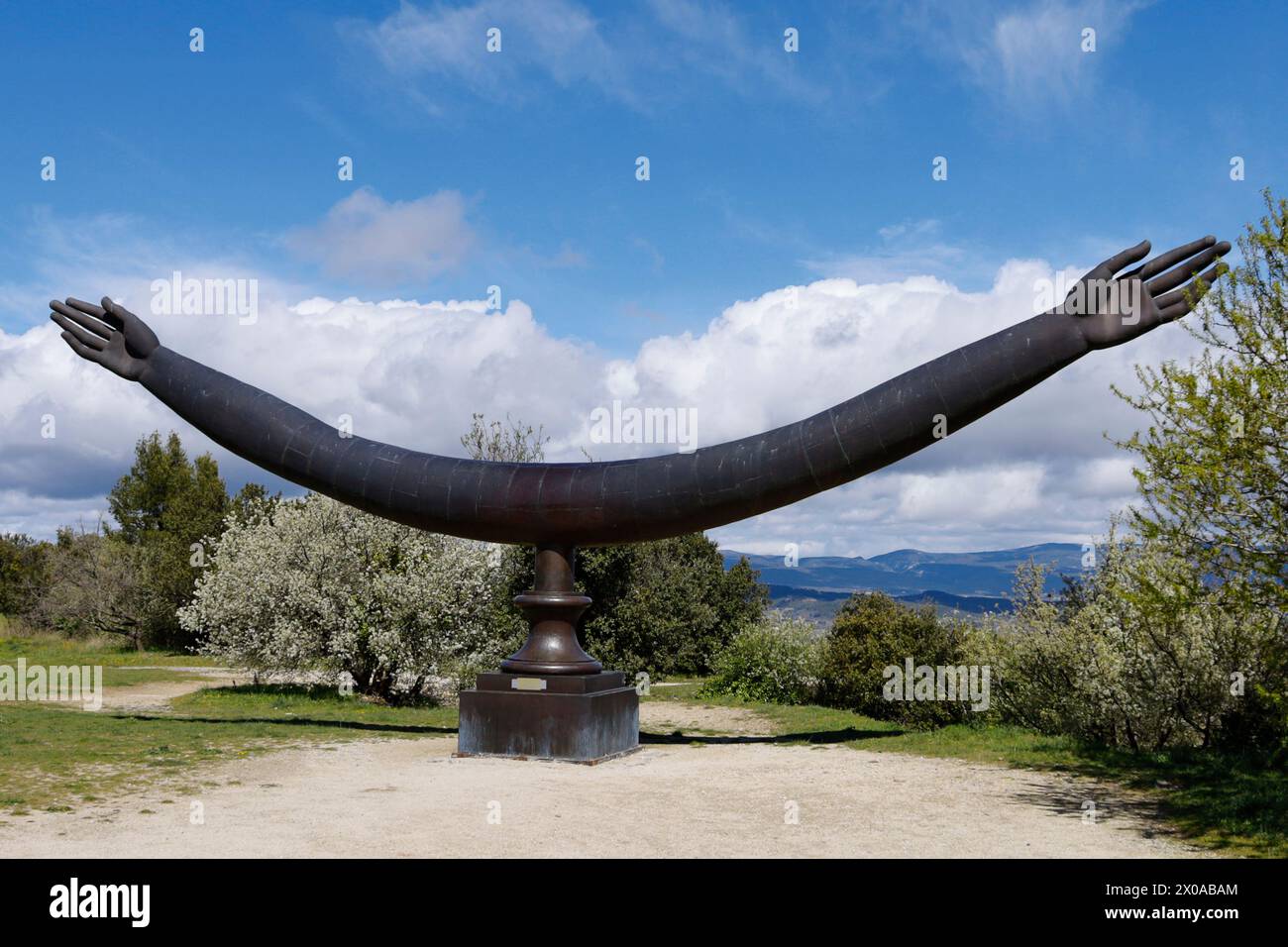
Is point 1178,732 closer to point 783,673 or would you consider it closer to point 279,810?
point 783,673

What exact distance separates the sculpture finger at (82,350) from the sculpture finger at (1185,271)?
12.6 meters

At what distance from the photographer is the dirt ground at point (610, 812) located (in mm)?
6859

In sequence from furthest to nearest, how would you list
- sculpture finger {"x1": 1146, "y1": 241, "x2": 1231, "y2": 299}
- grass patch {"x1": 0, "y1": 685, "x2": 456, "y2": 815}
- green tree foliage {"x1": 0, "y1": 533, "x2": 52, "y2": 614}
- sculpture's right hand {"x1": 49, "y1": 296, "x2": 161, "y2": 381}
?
green tree foliage {"x1": 0, "y1": 533, "x2": 52, "y2": 614}, sculpture's right hand {"x1": 49, "y1": 296, "x2": 161, "y2": 381}, sculpture finger {"x1": 1146, "y1": 241, "x2": 1231, "y2": 299}, grass patch {"x1": 0, "y1": 685, "x2": 456, "y2": 815}

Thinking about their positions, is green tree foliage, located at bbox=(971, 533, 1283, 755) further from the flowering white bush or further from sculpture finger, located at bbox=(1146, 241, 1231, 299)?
the flowering white bush

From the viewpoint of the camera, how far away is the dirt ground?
6.86m

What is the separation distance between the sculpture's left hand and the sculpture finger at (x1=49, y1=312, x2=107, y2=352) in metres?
11.8

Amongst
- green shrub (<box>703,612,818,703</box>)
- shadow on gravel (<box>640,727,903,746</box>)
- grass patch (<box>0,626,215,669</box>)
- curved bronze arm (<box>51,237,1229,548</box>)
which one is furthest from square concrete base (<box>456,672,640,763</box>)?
grass patch (<box>0,626,215,669</box>)

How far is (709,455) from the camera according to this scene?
1104 cm

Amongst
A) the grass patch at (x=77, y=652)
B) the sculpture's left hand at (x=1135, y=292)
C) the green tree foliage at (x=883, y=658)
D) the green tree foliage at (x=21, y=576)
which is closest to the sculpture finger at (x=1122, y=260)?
the sculpture's left hand at (x=1135, y=292)

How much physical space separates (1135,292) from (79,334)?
12730 millimetres

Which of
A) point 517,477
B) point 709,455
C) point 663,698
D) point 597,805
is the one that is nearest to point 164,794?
point 597,805

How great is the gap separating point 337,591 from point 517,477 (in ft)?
32.3

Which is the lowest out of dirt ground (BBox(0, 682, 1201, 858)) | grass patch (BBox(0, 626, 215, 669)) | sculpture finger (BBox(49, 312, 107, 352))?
grass patch (BBox(0, 626, 215, 669))

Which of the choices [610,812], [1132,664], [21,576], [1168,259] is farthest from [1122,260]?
[21,576]
